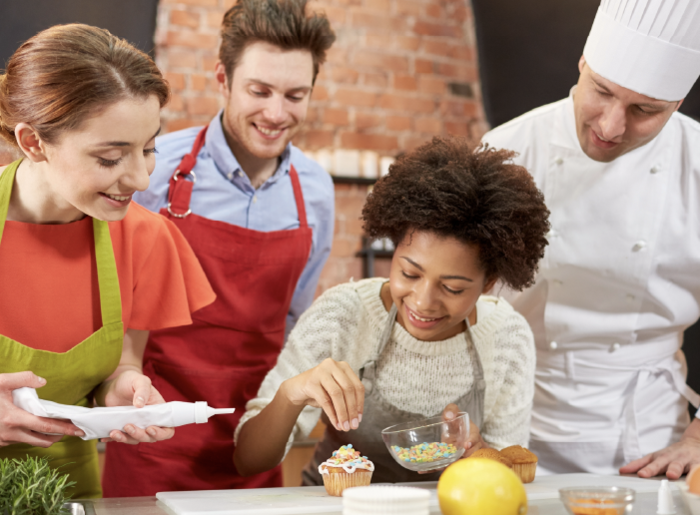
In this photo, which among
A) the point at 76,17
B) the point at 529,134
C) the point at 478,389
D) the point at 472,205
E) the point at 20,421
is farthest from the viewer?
the point at 529,134

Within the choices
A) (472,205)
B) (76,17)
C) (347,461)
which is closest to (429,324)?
(472,205)

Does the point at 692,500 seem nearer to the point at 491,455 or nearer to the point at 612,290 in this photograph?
the point at 491,455

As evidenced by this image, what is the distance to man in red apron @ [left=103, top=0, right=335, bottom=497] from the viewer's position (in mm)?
1735

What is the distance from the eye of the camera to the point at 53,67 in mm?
1122

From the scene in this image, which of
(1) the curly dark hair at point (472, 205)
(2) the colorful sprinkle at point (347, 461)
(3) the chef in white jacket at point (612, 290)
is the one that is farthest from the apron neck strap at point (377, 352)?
(3) the chef in white jacket at point (612, 290)

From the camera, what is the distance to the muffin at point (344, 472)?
3.70 feet

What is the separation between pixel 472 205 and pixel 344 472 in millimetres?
592

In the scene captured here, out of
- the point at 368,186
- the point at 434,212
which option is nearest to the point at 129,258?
the point at 434,212

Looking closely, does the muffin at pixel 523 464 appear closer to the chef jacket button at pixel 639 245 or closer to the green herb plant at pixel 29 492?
the chef jacket button at pixel 639 245

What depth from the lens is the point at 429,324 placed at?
1436 mm

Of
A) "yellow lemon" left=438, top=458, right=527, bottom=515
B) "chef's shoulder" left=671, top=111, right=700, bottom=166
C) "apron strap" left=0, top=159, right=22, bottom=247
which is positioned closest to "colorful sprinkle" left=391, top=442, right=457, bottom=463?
"yellow lemon" left=438, top=458, right=527, bottom=515

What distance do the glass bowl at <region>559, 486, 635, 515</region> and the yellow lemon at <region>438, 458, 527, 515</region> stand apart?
0.06m

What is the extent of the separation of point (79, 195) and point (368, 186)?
2701 millimetres

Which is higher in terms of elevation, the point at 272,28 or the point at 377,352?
the point at 272,28
